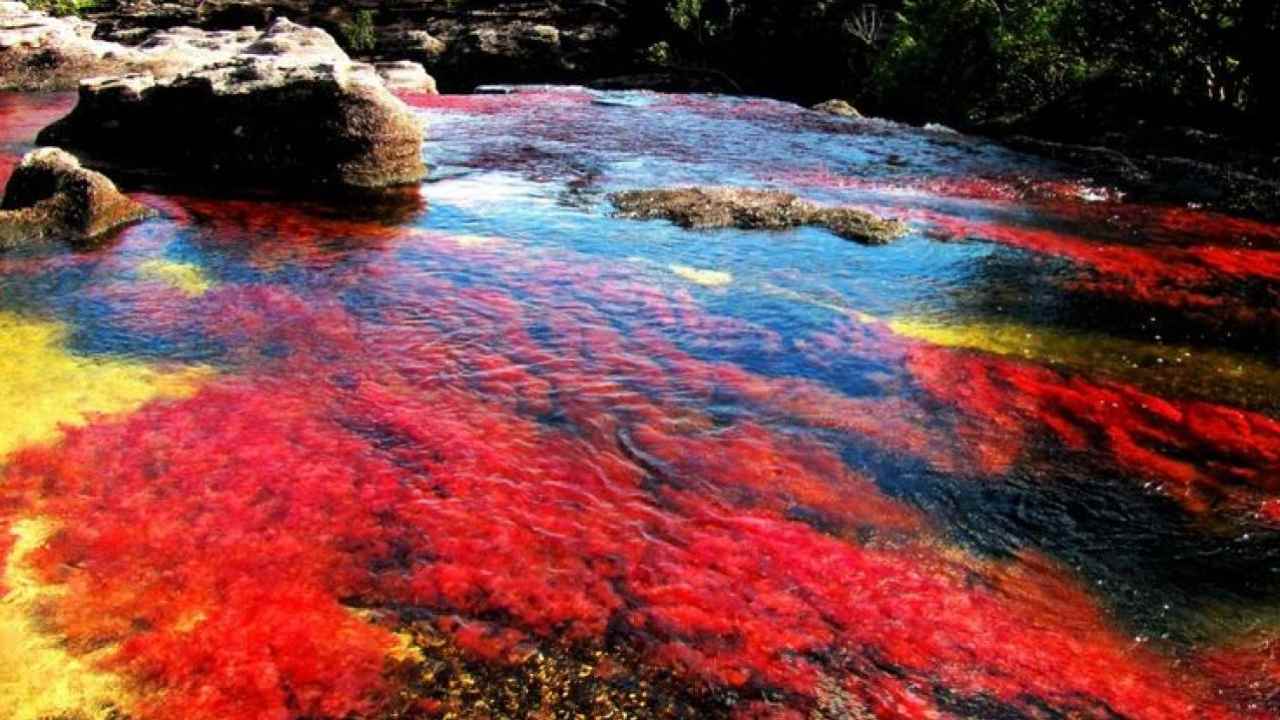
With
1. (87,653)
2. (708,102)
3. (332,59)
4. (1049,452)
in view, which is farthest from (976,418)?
(708,102)

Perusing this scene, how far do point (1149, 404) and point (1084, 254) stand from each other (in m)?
4.61

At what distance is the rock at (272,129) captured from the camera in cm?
1330

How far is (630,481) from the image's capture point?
5477 millimetres

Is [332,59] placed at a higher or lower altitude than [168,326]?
higher

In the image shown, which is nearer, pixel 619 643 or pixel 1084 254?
pixel 619 643

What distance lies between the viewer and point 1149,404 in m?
6.82

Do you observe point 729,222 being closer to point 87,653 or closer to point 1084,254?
point 1084,254

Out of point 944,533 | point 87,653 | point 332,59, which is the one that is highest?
point 332,59

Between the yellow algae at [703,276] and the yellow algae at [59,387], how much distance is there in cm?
465

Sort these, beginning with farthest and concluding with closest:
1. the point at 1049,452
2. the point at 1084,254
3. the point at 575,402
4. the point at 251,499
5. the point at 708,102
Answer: the point at 708,102, the point at 1084,254, the point at 575,402, the point at 1049,452, the point at 251,499

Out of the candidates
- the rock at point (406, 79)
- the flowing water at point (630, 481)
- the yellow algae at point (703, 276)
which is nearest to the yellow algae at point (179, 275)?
the flowing water at point (630, 481)

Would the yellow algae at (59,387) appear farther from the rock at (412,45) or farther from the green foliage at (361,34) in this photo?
the green foliage at (361,34)

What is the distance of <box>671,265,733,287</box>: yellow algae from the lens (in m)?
9.23

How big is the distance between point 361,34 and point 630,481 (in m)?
39.6
